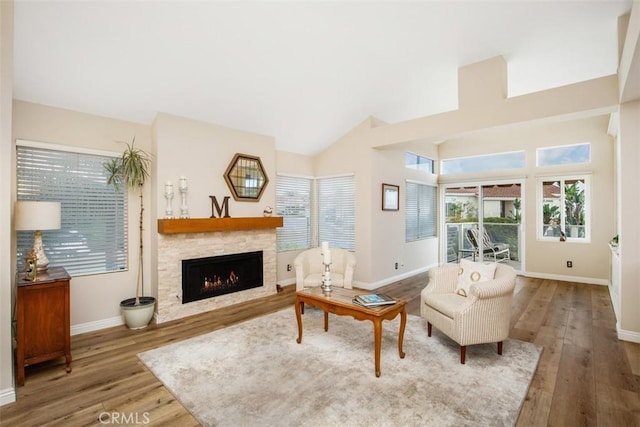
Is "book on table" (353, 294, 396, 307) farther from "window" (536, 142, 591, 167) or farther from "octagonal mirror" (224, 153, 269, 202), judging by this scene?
"window" (536, 142, 591, 167)

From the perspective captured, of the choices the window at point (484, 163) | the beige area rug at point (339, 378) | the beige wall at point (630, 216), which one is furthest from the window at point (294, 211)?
the beige wall at point (630, 216)

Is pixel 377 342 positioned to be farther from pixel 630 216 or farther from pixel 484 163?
pixel 484 163

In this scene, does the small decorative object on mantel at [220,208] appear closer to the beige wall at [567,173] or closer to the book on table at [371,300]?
the book on table at [371,300]

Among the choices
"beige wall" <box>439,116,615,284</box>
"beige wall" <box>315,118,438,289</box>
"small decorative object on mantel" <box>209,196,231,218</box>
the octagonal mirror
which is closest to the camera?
"small decorative object on mantel" <box>209,196,231,218</box>

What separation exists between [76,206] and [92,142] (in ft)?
2.54

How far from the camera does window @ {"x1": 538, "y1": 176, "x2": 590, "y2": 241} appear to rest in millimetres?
5555

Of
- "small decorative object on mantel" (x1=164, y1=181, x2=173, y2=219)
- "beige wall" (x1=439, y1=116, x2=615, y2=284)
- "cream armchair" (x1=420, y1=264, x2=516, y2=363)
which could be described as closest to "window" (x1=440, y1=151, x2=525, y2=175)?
"beige wall" (x1=439, y1=116, x2=615, y2=284)

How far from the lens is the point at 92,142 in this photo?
138 inches

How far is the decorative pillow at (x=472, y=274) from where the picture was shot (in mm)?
3045

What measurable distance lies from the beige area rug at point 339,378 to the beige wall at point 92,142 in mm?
1174

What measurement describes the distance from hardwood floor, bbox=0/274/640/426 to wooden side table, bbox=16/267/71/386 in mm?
200

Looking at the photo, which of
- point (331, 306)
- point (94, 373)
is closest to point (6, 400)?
point (94, 373)

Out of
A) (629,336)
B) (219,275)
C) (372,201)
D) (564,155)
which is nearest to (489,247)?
(564,155)

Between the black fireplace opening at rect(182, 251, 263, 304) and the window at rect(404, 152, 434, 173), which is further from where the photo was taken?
the window at rect(404, 152, 434, 173)
